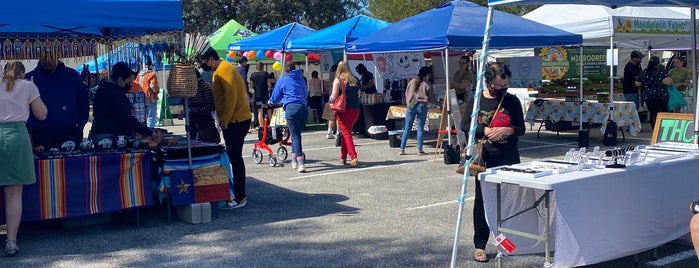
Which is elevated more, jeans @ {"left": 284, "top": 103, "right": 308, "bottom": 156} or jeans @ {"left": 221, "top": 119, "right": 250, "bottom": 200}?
jeans @ {"left": 284, "top": 103, "right": 308, "bottom": 156}

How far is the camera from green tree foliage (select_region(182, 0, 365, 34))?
122 ft

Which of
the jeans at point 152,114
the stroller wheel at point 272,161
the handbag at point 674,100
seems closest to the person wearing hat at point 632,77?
the handbag at point 674,100

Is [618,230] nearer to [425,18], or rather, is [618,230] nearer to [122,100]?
[122,100]

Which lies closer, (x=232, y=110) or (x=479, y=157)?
(x=479, y=157)

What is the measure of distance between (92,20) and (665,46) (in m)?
14.1

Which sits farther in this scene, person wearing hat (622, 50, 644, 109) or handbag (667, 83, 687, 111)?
person wearing hat (622, 50, 644, 109)

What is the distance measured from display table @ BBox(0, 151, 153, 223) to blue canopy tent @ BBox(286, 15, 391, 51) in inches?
337

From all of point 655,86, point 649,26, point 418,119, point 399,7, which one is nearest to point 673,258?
point 418,119

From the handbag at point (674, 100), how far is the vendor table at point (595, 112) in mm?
561

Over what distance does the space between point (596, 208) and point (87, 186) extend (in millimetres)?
4367

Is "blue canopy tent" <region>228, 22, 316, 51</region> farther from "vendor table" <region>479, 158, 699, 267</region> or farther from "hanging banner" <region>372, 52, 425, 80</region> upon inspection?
"vendor table" <region>479, 158, 699, 267</region>

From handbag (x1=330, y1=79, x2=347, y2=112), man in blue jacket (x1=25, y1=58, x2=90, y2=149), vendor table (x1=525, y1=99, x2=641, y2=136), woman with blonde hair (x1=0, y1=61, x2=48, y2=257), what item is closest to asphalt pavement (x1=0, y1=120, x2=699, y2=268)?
woman with blonde hair (x1=0, y1=61, x2=48, y2=257)

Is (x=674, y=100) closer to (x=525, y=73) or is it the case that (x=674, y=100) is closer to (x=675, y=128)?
(x=525, y=73)

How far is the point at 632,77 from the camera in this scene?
14.3 m
